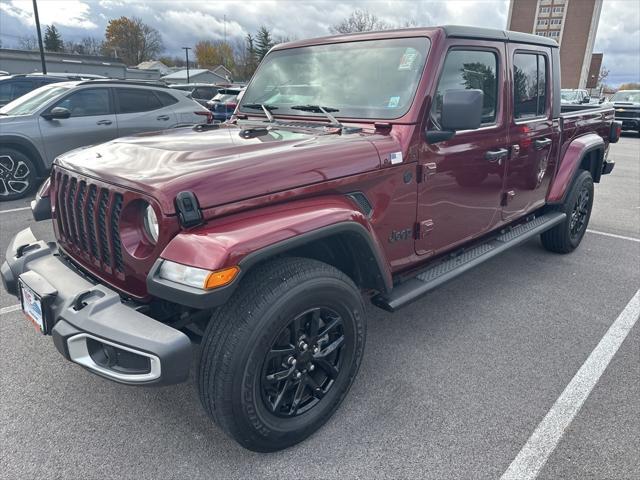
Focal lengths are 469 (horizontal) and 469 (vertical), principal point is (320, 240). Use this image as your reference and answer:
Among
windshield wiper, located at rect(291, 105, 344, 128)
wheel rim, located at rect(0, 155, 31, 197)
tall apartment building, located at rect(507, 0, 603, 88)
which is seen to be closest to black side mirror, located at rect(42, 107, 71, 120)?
wheel rim, located at rect(0, 155, 31, 197)

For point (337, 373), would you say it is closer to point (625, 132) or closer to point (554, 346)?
point (554, 346)

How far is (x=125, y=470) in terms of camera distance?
2145 mm

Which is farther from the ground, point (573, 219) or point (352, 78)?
point (352, 78)

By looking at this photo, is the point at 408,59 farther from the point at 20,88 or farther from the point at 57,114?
the point at 20,88

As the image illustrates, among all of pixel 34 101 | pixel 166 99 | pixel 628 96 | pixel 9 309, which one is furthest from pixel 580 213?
pixel 628 96

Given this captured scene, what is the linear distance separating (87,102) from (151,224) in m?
6.30

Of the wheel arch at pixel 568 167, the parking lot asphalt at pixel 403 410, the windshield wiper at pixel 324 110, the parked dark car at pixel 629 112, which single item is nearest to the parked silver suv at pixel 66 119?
the parking lot asphalt at pixel 403 410

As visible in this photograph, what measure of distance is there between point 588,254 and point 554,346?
90.8 inches

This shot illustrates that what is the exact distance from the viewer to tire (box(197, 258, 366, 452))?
76.5 inches

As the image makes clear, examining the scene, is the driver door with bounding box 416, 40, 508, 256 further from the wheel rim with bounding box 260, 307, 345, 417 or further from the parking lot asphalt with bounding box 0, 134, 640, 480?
the wheel rim with bounding box 260, 307, 345, 417

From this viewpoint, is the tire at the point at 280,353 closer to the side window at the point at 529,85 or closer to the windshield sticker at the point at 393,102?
the windshield sticker at the point at 393,102

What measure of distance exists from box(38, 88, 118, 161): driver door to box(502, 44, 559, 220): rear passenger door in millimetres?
6052

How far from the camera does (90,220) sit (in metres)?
2.31

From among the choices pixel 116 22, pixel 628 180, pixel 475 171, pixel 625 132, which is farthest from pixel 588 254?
pixel 116 22
